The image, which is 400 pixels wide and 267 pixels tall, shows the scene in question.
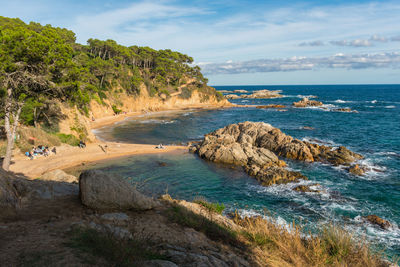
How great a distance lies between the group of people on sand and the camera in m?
22.9

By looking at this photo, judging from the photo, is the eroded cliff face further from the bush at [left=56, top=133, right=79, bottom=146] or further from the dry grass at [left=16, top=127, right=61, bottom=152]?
the dry grass at [left=16, top=127, right=61, bottom=152]

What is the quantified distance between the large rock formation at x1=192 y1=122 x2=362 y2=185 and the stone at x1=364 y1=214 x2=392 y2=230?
6.88m

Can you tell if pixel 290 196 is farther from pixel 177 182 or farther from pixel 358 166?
pixel 358 166

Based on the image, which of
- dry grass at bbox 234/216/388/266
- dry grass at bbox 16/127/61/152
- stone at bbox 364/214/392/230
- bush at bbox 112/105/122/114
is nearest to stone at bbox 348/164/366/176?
stone at bbox 364/214/392/230

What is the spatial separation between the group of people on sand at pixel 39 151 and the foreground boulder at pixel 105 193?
62.5 ft

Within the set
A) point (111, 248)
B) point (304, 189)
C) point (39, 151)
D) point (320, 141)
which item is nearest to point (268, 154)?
point (304, 189)

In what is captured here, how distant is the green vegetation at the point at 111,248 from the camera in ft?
14.4

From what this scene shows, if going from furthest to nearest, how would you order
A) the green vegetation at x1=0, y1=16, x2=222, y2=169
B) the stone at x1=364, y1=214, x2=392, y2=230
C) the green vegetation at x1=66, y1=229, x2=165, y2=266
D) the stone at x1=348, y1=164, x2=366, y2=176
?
the stone at x1=348, y1=164, x2=366, y2=176 < the green vegetation at x1=0, y1=16, x2=222, y2=169 < the stone at x1=364, y1=214, x2=392, y2=230 < the green vegetation at x1=66, y1=229, x2=165, y2=266

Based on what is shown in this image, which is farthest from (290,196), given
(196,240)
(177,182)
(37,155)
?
(37,155)

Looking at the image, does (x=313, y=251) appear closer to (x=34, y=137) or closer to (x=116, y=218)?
(x=116, y=218)

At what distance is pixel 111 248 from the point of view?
185 inches

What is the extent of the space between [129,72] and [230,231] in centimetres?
6987

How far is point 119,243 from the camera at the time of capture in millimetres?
4938

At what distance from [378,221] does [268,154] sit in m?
12.9
